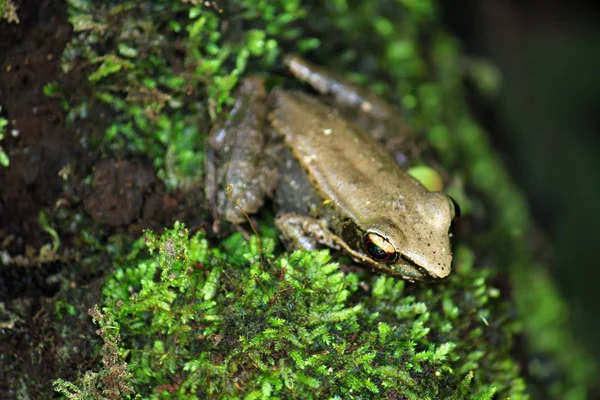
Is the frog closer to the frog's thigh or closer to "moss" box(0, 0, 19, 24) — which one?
the frog's thigh

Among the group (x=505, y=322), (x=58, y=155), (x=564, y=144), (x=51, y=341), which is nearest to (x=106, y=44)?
(x=58, y=155)

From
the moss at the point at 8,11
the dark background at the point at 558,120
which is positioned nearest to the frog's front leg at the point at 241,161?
the moss at the point at 8,11

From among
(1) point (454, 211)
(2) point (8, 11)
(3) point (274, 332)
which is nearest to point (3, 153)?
(2) point (8, 11)

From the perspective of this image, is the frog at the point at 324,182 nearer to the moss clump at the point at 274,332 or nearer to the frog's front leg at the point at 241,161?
the frog's front leg at the point at 241,161

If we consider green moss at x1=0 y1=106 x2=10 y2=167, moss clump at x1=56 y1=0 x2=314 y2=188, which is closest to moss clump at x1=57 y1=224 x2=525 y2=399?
moss clump at x1=56 y1=0 x2=314 y2=188

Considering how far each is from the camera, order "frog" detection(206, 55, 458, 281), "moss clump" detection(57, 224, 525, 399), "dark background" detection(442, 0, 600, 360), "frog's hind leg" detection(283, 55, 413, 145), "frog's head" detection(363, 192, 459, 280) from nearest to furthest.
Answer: "moss clump" detection(57, 224, 525, 399) → "frog's head" detection(363, 192, 459, 280) → "frog" detection(206, 55, 458, 281) → "frog's hind leg" detection(283, 55, 413, 145) → "dark background" detection(442, 0, 600, 360)

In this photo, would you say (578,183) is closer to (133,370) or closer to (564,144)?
(564,144)
